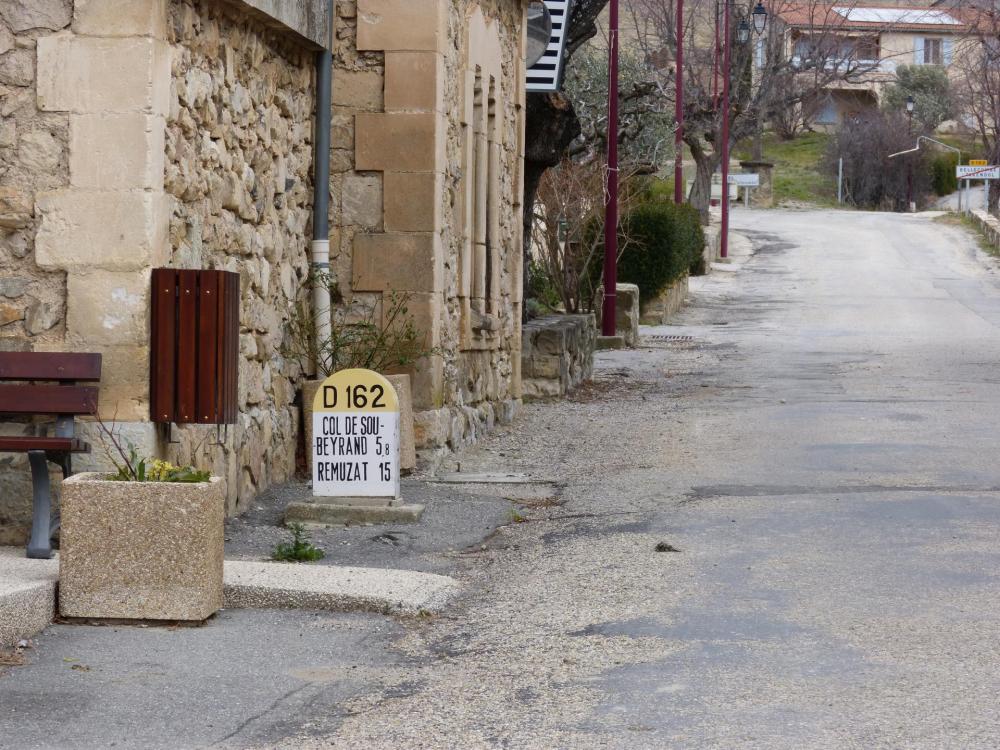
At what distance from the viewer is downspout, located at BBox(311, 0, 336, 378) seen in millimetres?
9906

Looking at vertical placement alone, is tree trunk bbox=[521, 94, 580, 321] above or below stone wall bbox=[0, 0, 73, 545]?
above

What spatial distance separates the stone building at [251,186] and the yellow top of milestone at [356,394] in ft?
2.03

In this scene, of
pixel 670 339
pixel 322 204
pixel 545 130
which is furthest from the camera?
pixel 670 339

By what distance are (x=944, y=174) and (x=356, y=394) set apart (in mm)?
58982

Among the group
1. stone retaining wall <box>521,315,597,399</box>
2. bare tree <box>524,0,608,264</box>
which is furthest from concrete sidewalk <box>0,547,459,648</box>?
bare tree <box>524,0,608,264</box>

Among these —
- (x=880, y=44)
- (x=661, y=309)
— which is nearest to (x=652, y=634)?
(x=661, y=309)

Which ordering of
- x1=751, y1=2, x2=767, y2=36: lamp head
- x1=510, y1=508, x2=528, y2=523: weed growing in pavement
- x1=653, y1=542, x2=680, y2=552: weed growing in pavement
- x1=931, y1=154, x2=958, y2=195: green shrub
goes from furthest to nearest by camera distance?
x1=931, y1=154, x2=958, y2=195: green shrub < x1=751, y1=2, x2=767, y2=36: lamp head < x1=510, y1=508, x2=528, y2=523: weed growing in pavement < x1=653, y1=542, x2=680, y2=552: weed growing in pavement

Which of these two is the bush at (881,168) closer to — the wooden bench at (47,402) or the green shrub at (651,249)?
the green shrub at (651,249)

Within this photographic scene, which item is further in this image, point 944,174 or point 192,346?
point 944,174

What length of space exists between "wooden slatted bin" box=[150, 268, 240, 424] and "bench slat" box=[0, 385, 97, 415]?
1.06ft

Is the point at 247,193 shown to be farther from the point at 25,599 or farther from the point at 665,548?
the point at 25,599

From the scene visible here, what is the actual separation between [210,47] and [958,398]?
370 inches

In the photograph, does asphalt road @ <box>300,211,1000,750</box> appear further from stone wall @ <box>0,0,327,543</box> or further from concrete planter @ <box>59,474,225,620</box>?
stone wall @ <box>0,0,327,543</box>

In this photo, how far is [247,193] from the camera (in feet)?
28.1
